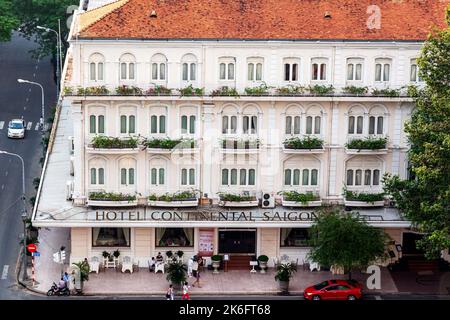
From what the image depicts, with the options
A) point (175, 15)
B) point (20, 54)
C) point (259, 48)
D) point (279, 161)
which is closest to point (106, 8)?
point (175, 15)

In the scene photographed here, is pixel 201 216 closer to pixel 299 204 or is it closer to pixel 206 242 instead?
pixel 206 242

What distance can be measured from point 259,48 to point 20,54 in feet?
208

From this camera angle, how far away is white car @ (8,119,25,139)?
86812 millimetres

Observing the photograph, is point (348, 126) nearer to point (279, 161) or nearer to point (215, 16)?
point (279, 161)

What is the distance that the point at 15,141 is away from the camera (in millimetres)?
86500

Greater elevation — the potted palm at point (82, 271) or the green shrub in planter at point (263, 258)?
the green shrub in planter at point (263, 258)

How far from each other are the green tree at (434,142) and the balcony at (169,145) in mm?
15023

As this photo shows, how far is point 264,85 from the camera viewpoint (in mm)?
58438

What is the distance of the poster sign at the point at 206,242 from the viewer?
60625 mm

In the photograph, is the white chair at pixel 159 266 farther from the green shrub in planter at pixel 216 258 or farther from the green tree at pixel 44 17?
the green tree at pixel 44 17

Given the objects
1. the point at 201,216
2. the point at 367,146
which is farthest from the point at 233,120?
the point at 367,146

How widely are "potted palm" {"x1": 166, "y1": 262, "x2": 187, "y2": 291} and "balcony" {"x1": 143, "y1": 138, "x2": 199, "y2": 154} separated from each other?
7465mm

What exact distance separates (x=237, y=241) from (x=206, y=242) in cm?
213

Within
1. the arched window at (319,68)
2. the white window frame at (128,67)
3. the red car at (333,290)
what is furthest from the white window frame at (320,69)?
the red car at (333,290)
